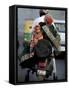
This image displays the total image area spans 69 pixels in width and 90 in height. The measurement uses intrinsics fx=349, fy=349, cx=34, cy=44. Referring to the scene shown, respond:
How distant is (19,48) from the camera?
A: 8.65ft

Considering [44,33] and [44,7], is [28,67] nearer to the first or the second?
[44,33]

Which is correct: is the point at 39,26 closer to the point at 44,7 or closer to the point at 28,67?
the point at 44,7

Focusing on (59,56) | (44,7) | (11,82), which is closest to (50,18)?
(44,7)

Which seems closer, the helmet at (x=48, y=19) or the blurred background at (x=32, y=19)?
the blurred background at (x=32, y=19)

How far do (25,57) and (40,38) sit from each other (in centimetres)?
19

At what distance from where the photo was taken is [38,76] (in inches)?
107

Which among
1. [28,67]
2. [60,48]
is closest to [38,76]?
[28,67]

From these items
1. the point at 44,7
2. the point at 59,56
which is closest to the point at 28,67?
the point at 59,56

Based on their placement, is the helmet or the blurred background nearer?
the blurred background

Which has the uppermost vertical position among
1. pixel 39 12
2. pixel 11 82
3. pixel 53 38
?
pixel 39 12

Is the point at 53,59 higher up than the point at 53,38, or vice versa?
the point at 53,38

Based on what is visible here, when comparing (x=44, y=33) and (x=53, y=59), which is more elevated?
(x=44, y=33)

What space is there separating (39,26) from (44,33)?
68mm

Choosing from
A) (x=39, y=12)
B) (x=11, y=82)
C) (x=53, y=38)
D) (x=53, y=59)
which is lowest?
(x=11, y=82)
